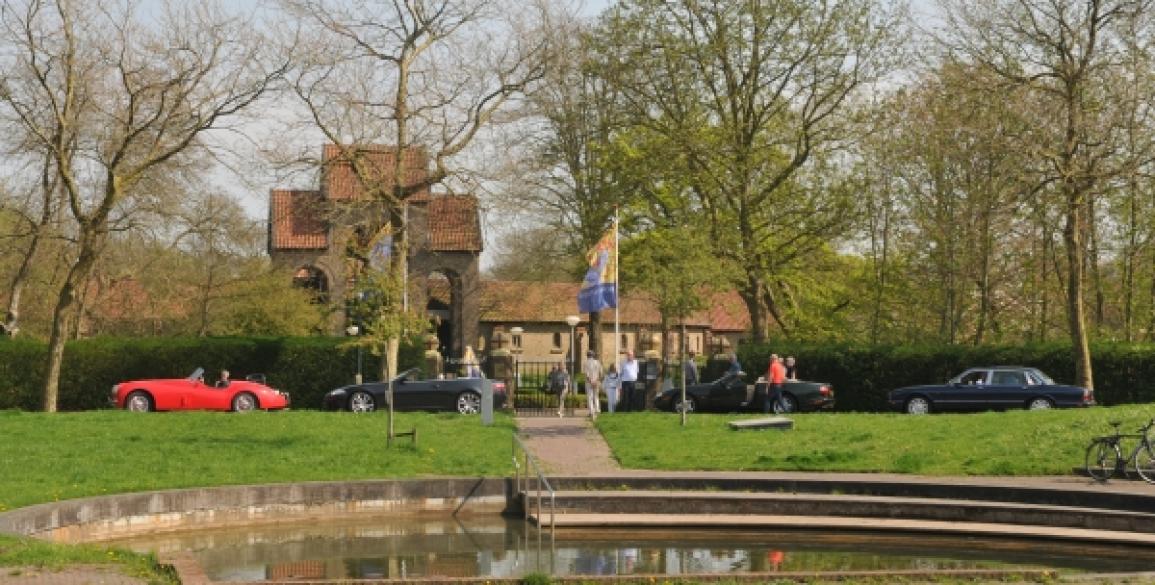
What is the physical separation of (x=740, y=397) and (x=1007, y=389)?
6284 mm

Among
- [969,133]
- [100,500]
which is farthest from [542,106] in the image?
[100,500]

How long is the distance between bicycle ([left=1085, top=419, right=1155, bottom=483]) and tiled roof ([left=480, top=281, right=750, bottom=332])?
28047 millimetres

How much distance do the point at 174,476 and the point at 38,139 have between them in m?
18.7

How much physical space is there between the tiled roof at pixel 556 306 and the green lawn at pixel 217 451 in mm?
24149

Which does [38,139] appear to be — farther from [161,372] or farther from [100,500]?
[100,500]

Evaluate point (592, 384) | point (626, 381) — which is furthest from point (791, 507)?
point (626, 381)

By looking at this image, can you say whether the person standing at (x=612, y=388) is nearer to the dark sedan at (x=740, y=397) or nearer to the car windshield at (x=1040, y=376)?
the dark sedan at (x=740, y=397)

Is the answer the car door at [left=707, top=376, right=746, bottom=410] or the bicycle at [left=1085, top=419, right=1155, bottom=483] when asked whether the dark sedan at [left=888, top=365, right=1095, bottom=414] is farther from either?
the bicycle at [left=1085, top=419, right=1155, bottom=483]

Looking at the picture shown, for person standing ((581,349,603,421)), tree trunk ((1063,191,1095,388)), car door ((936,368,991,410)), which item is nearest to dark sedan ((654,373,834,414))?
person standing ((581,349,603,421))

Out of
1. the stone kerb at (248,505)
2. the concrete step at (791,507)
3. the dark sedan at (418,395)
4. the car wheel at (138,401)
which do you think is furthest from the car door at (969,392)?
the car wheel at (138,401)

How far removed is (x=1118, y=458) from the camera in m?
20.5

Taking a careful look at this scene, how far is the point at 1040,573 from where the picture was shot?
1330 centimetres

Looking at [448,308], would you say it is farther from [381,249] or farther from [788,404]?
[788,404]

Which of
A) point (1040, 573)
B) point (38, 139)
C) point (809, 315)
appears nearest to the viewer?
point (1040, 573)
